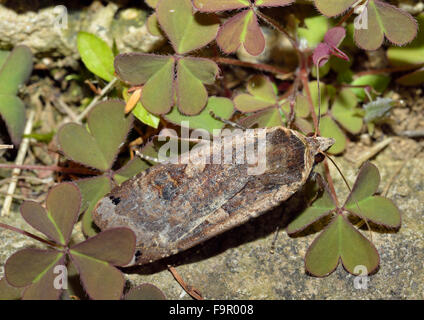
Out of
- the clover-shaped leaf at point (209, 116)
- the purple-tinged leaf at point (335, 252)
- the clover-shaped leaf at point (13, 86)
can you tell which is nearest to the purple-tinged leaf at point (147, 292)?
the purple-tinged leaf at point (335, 252)

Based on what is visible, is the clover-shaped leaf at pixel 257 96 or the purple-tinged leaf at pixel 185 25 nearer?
the purple-tinged leaf at pixel 185 25

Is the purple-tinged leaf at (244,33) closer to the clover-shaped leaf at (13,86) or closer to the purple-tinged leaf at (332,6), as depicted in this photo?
the purple-tinged leaf at (332,6)

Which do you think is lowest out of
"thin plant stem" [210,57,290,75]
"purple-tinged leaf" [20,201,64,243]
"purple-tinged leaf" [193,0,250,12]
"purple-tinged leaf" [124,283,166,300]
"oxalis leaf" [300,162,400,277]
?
"purple-tinged leaf" [124,283,166,300]

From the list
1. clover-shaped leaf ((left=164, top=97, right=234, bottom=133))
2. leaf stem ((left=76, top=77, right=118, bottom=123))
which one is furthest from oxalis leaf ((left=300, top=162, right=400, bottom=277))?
leaf stem ((left=76, top=77, right=118, bottom=123))

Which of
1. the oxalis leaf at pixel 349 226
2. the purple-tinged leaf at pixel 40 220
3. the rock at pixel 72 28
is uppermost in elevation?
the rock at pixel 72 28

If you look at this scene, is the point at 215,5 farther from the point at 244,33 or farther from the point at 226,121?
the point at 226,121

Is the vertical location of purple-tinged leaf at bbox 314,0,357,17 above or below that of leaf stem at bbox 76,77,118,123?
above

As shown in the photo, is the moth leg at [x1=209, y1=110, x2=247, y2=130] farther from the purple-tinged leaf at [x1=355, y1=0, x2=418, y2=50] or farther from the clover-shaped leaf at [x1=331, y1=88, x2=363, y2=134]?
the purple-tinged leaf at [x1=355, y1=0, x2=418, y2=50]
